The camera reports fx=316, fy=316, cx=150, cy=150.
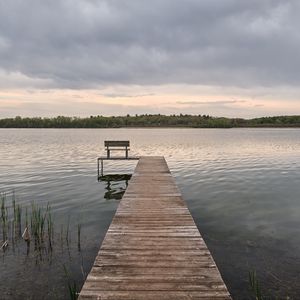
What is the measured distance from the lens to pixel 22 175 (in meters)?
20.5

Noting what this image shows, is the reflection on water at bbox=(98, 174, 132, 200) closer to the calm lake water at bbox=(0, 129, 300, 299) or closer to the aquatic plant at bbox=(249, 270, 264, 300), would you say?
the calm lake water at bbox=(0, 129, 300, 299)

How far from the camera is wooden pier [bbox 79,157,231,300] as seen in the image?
4.37 m

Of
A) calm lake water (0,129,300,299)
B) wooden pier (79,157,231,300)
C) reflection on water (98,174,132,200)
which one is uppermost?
wooden pier (79,157,231,300)

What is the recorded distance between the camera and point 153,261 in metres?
5.32

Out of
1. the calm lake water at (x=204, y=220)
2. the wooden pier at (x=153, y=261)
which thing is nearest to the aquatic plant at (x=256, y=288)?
the calm lake water at (x=204, y=220)

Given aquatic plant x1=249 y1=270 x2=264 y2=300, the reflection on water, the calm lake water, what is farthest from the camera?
the reflection on water

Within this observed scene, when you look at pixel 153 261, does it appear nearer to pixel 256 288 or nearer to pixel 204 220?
pixel 256 288

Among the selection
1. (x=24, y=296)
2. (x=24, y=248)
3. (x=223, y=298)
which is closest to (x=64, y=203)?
(x=24, y=248)

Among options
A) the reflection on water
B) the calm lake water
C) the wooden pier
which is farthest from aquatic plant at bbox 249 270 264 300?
the reflection on water

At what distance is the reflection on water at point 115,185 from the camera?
50.2 ft

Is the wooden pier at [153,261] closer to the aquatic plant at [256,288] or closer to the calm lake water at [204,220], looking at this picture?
the aquatic plant at [256,288]

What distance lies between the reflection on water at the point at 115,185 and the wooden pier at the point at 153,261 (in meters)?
6.40

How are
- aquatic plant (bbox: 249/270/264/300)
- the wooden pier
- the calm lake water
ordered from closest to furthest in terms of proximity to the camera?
the wooden pier
aquatic plant (bbox: 249/270/264/300)
the calm lake water

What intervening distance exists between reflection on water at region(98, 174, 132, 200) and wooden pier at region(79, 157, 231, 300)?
640cm
